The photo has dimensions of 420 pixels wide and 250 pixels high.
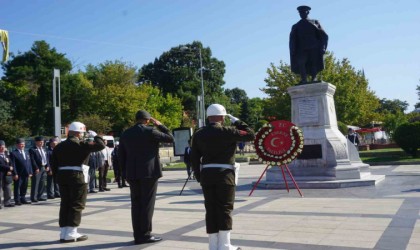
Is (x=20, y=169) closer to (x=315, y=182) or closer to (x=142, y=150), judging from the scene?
(x=142, y=150)

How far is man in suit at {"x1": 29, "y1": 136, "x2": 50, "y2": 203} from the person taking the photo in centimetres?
1234

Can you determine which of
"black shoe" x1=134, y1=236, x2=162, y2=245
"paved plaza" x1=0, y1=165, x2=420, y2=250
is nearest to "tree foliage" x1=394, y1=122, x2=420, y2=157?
"paved plaza" x1=0, y1=165, x2=420, y2=250

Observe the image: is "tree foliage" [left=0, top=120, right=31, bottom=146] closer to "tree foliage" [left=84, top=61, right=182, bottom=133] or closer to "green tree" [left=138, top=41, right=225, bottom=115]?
"tree foliage" [left=84, top=61, right=182, bottom=133]

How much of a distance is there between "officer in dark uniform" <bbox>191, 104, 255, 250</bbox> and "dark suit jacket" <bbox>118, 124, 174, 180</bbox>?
37.6 inches

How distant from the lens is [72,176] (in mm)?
6789

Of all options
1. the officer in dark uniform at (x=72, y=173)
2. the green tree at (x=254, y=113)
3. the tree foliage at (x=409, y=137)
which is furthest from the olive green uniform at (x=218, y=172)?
the green tree at (x=254, y=113)

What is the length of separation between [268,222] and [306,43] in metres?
7.86

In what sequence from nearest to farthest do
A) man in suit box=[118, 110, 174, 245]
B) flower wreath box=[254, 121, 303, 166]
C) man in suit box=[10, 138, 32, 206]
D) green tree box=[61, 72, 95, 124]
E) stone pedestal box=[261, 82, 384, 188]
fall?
man in suit box=[118, 110, 174, 245] < flower wreath box=[254, 121, 303, 166] < man in suit box=[10, 138, 32, 206] < stone pedestal box=[261, 82, 384, 188] < green tree box=[61, 72, 95, 124]

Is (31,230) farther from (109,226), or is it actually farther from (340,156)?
(340,156)

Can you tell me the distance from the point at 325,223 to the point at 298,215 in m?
0.95

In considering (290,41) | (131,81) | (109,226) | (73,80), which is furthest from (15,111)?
(109,226)

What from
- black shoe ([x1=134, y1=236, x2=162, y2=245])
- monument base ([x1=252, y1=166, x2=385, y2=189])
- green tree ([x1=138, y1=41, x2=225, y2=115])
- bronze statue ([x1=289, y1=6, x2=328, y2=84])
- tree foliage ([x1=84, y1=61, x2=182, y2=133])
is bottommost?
black shoe ([x1=134, y1=236, x2=162, y2=245])

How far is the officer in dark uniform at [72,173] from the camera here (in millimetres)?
6664

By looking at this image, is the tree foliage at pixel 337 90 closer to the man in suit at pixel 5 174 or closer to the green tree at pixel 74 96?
the green tree at pixel 74 96
